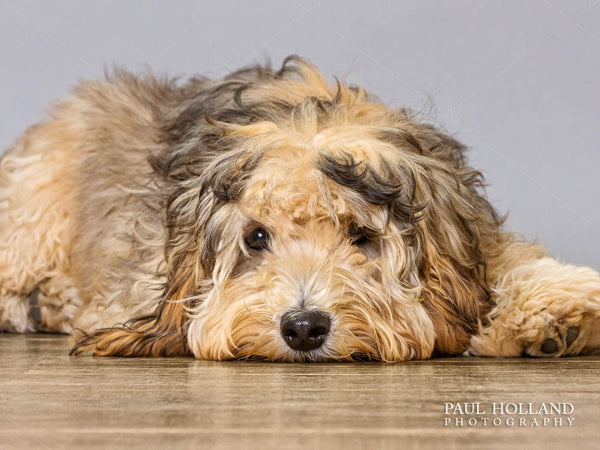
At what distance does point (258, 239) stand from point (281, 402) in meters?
1.01

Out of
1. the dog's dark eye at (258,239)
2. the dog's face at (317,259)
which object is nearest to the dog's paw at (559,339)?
the dog's face at (317,259)

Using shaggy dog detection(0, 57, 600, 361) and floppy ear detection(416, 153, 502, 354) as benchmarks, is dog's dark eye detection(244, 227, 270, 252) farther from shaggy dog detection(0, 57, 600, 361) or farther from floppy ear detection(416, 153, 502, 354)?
floppy ear detection(416, 153, 502, 354)

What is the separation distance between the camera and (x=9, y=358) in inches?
147

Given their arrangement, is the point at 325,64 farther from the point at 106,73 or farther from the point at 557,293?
the point at 557,293

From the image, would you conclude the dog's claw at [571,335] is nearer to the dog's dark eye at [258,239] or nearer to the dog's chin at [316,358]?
the dog's chin at [316,358]

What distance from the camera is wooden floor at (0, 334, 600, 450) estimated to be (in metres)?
2.16

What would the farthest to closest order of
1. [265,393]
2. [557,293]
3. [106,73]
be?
[106,73] < [557,293] < [265,393]

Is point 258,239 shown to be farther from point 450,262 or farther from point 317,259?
point 450,262

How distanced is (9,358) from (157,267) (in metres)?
0.58

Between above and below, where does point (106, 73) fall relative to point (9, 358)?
above

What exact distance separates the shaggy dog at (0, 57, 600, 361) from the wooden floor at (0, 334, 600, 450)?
0.40 ft

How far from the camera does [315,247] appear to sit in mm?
3438

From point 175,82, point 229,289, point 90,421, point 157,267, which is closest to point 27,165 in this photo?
point 175,82

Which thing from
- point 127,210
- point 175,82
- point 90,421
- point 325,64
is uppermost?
point 325,64
